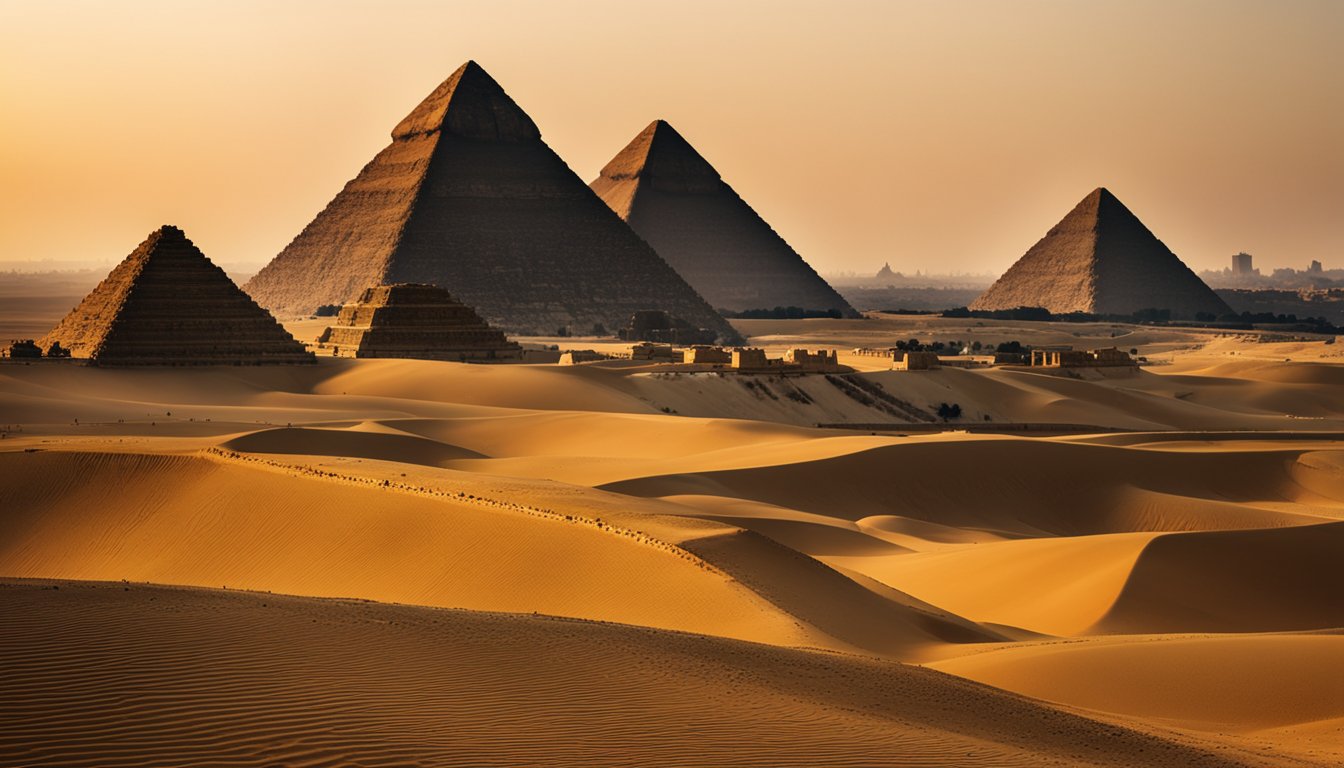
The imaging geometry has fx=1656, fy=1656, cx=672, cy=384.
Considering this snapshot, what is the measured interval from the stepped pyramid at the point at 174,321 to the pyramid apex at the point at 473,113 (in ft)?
249

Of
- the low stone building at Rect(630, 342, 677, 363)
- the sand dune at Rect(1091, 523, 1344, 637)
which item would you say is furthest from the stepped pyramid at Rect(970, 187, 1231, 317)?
the sand dune at Rect(1091, 523, 1344, 637)

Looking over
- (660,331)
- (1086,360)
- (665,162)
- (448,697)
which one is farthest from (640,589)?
(665,162)

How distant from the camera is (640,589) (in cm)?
1546

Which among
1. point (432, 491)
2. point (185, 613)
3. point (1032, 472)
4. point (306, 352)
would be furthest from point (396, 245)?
point (185, 613)

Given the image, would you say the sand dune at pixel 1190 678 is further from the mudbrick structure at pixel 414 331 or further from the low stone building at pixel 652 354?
the mudbrick structure at pixel 414 331

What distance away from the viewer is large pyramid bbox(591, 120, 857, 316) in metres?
160

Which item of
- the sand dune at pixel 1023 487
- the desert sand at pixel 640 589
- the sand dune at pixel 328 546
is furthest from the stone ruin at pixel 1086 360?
the sand dune at pixel 328 546

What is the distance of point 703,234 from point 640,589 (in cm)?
14763

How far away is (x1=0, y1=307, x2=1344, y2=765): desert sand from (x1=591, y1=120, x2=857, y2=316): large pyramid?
116494 millimetres

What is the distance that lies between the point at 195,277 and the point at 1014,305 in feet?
414

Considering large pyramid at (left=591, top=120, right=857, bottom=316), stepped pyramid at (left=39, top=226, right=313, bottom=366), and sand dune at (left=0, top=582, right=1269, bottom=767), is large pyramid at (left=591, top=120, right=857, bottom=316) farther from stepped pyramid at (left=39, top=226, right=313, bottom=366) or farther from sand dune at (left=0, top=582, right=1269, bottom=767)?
sand dune at (left=0, top=582, right=1269, bottom=767)

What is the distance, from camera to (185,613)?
33.1ft

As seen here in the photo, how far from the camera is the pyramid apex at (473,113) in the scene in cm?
12781

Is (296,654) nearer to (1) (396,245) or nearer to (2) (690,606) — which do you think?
(2) (690,606)
